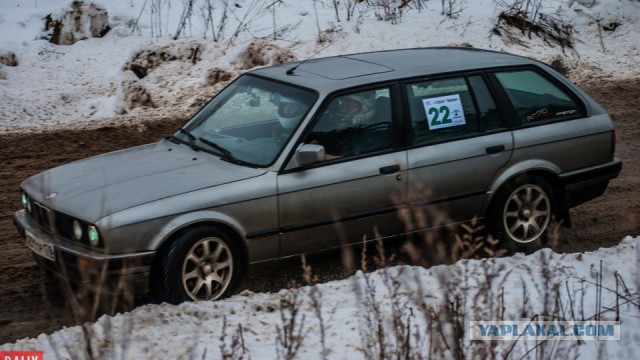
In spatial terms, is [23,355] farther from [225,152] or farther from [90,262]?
[225,152]

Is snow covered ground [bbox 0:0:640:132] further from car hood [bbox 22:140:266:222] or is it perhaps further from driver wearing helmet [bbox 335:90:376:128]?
driver wearing helmet [bbox 335:90:376:128]

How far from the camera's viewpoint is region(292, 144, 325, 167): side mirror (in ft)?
19.1

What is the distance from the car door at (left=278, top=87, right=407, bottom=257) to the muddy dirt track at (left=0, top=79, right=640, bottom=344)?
55 cm

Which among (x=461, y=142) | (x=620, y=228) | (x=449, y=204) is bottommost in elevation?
(x=620, y=228)

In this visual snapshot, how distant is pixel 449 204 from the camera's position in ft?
20.7

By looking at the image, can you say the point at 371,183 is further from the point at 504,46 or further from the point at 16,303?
the point at 504,46

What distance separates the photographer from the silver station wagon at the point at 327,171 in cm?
544

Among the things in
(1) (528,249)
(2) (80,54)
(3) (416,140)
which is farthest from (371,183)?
(2) (80,54)

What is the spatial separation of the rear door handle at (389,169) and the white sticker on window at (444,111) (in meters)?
0.44

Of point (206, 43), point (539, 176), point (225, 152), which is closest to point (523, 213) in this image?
point (539, 176)

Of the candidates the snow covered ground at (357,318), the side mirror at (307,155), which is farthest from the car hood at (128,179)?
the snow covered ground at (357,318)

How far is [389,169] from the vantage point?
19.9 ft

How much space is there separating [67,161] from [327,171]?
4.28 metres

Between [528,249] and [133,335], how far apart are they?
3227mm
